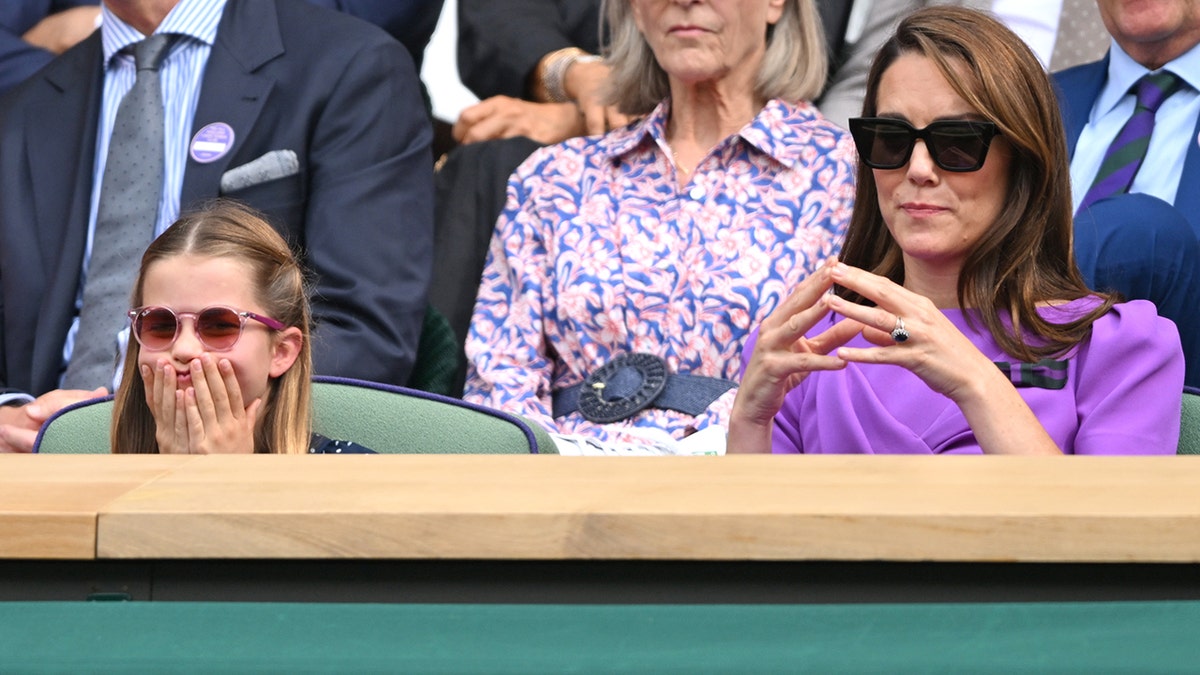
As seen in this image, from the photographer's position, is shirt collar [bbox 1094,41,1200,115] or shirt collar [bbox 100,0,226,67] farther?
shirt collar [bbox 100,0,226,67]

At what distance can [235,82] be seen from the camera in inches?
117

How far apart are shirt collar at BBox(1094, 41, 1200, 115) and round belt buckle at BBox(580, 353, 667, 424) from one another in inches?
38.7

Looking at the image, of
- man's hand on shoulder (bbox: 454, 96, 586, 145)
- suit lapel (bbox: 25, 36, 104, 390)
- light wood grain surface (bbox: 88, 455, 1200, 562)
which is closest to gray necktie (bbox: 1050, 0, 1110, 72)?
man's hand on shoulder (bbox: 454, 96, 586, 145)

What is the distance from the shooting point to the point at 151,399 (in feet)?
6.83

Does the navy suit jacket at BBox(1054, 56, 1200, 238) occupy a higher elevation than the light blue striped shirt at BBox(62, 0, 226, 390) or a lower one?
higher

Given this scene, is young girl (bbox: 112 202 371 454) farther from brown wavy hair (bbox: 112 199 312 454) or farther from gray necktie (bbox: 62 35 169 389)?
gray necktie (bbox: 62 35 169 389)

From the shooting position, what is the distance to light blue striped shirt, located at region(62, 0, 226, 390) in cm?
296

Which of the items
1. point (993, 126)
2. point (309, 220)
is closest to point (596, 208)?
point (309, 220)

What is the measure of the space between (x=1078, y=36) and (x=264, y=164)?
1.80 meters

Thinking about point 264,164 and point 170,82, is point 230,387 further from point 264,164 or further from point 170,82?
point 170,82

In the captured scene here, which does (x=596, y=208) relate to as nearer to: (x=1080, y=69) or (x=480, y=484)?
(x=1080, y=69)

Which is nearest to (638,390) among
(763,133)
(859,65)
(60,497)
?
(763,133)

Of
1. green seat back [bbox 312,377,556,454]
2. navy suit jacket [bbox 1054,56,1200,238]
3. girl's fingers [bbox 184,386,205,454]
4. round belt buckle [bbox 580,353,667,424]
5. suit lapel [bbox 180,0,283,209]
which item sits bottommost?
round belt buckle [bbox 580,353,667,424]

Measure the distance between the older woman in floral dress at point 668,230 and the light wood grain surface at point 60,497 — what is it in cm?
144
